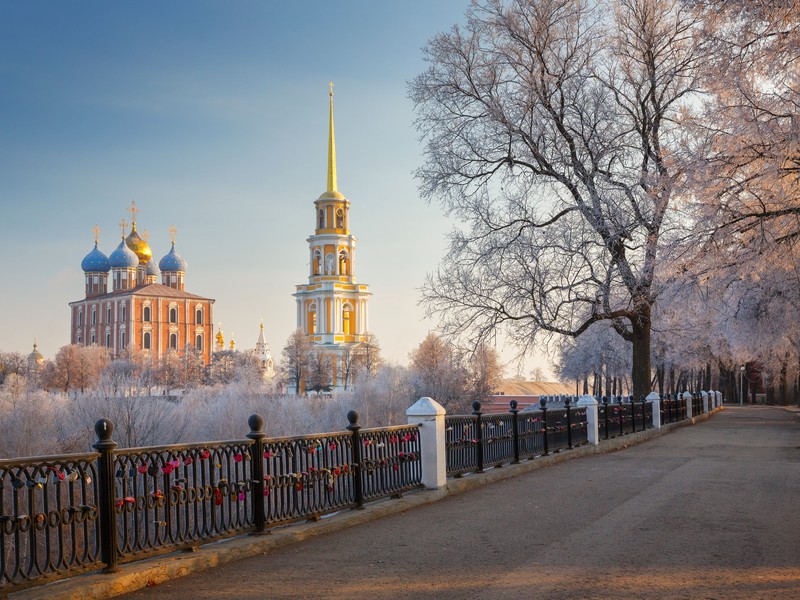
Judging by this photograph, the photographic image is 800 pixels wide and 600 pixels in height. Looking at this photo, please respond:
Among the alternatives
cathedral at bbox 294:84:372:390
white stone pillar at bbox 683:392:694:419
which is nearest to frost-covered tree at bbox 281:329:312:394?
cathedral at bbox 294:84:372:390

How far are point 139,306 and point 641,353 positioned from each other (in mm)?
113268

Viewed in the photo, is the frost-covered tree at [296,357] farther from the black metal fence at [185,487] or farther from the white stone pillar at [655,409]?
the black metal fence at [185,487]

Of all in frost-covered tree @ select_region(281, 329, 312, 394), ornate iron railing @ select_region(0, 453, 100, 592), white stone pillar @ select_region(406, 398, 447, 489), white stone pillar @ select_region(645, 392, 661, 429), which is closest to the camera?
ornate iron railing @ select_region(0, 453, 100, 592)

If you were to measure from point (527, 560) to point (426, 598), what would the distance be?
1.76m

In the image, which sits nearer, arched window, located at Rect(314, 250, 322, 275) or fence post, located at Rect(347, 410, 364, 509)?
fence post, located at Rect(347, 410, 364, 509)

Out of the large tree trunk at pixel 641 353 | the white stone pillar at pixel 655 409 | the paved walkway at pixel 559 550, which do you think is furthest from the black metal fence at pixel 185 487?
the white stone pillar at pixel 655 409

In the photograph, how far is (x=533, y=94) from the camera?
27.2 meters

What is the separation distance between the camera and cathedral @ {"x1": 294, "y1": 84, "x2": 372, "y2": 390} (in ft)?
420

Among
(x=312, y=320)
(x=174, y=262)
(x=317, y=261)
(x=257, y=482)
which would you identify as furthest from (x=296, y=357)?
(x=257, y=482)

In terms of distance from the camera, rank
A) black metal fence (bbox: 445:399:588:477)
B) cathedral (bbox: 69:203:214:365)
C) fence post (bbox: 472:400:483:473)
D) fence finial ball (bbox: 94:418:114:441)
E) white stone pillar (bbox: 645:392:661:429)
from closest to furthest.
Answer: fence finial ball (bbox: 94:418:114:441) → black metal fence (bbox: 445:399:588:477) → fence post (bbox: 472:400:483:473) → white stone pillar (bbox: 645:392:661:429) → cathedral (bbox: 69:203:214:365)

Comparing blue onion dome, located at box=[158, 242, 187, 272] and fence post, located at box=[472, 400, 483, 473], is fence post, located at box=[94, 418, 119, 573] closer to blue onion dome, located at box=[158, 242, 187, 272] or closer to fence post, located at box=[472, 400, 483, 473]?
fence post, located at box=[472, 400, 483, 473]

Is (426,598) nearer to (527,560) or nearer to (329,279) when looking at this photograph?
(527,560)

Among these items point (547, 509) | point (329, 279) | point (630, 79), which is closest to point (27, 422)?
point (630, 79)

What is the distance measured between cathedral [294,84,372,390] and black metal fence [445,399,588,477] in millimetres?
107164
